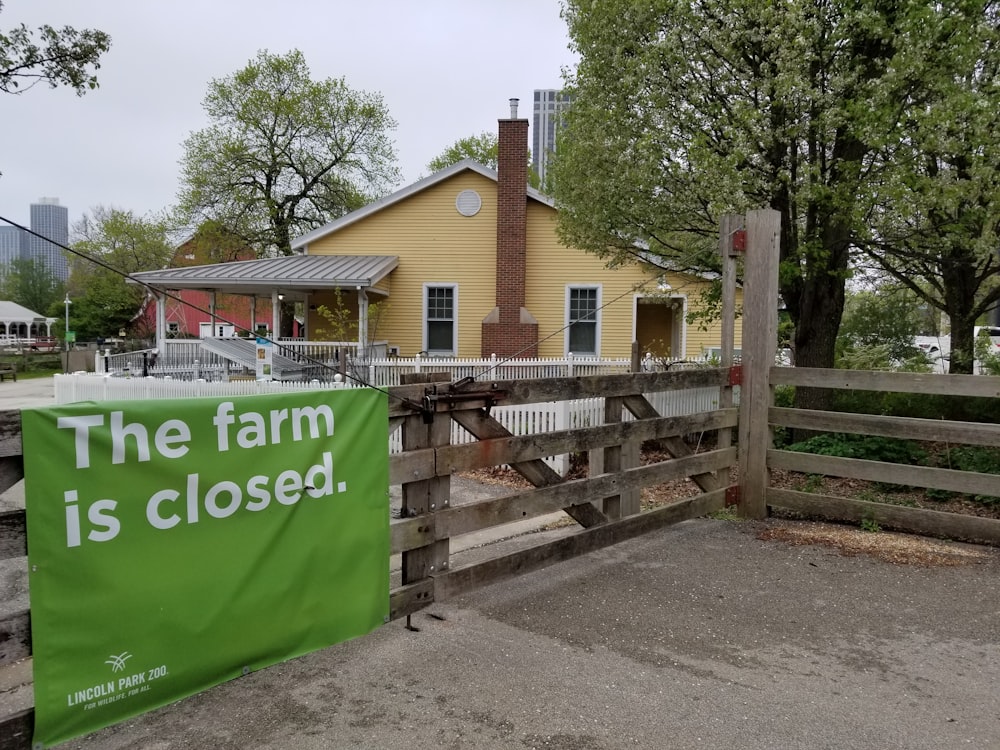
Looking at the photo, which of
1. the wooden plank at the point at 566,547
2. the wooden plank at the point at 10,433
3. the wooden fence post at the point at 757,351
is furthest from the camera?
the wooden fence post at the point at 757,351

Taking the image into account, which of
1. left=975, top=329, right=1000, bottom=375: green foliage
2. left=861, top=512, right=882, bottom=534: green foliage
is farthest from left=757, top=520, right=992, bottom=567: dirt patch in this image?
left=975, top=329, right=1000, bottom=375: green foliage

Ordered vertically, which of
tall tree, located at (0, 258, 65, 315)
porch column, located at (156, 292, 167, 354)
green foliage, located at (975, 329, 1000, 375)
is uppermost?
tall tree, located at (0, 258, 65, 315)

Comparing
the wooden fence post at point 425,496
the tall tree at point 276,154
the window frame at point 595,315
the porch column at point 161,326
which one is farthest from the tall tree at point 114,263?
the wooden fence post at point 425,496

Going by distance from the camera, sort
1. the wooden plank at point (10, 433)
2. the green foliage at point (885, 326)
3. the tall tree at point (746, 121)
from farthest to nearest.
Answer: the green foliage at point (885, 326)
the tall tree at point (746, 121)
the wooden plank at point (10, 433)

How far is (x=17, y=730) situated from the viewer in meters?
2.68

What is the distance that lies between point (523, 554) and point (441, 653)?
44.7 inches

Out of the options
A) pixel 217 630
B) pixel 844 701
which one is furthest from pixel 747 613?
pixel 217 630

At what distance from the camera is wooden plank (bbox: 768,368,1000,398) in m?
5.78

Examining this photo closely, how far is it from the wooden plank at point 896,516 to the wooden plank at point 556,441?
1.02 metres

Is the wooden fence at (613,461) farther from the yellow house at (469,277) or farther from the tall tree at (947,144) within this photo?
the yellow house at (469,277)

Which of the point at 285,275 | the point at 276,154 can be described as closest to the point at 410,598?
the point at 285,275

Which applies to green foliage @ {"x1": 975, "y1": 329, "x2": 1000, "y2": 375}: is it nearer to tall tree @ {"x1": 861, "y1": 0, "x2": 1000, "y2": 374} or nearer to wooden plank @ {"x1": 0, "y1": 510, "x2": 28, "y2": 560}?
tall tree @ {"x1": 861, "y1": 0, "x2": 1000, "y2": 374}

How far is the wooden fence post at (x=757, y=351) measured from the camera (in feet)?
21.9

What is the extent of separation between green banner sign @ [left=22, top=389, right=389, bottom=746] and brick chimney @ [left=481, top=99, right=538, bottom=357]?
617 inches
